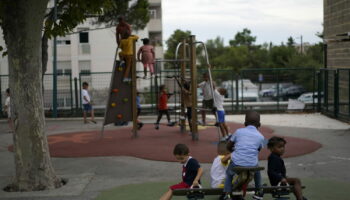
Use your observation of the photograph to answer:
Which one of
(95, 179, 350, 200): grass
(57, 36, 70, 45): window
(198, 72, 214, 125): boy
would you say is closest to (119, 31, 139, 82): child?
(198, 72, 214, 125): boy

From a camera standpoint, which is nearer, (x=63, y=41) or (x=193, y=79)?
(x=193, y=79)

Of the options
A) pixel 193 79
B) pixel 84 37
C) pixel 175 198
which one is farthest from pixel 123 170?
pixel 84 37

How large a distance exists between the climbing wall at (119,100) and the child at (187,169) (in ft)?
24.6

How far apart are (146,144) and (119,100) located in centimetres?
167

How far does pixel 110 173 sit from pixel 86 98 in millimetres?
9046

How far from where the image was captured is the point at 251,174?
6.57 metres

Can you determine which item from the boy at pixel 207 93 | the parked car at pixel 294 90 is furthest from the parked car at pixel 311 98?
the boy at pixel 207 93

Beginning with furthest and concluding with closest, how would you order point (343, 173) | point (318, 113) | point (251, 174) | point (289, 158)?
point (318, 113) → point (289, 158) → point (343, 173) → point (251, 174)

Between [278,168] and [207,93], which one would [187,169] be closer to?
[278,168]

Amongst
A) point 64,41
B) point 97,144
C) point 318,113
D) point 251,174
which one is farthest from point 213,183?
point 64,41

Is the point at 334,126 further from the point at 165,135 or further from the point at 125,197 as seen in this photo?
the point at 125,197

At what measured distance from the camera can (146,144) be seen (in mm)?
13203

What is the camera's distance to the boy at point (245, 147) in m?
6.54

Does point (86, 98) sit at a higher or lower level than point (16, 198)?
higher
